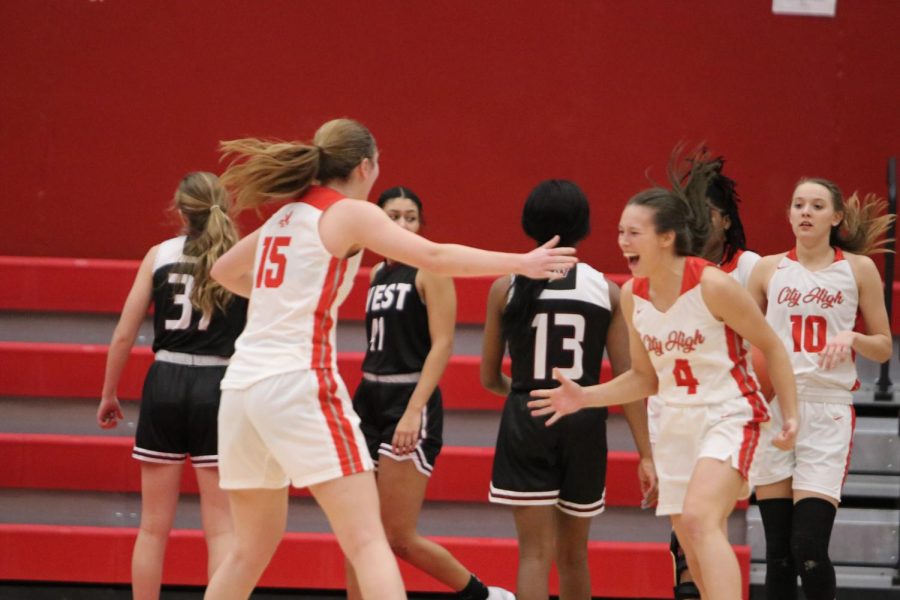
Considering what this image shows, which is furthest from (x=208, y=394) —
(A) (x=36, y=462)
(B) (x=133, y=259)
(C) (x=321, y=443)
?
(B) (x=133, y=259)

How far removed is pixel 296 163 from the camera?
3566mm

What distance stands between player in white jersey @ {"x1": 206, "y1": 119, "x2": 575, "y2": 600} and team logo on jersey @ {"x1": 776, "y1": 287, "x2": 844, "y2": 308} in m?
1.73

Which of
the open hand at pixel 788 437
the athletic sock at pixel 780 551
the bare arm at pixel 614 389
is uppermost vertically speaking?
the bare arm at pixel 614 389

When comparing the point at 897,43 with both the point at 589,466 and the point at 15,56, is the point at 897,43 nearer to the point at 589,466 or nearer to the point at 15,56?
the point at 589,466

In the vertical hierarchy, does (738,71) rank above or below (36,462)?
above

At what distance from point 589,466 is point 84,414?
3.12 meters

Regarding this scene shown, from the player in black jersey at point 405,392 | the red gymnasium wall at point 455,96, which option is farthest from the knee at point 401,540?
the red gymnasium wall at point 455,96

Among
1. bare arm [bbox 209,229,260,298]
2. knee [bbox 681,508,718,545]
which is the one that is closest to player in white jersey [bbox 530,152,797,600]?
knee [bbox 681,508,718,545]

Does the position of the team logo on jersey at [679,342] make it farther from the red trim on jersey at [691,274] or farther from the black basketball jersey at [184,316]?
the black basketball jersey at [184,316]

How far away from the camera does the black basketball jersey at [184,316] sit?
4715mm

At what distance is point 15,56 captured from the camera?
6.97m

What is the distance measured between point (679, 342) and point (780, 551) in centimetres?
128

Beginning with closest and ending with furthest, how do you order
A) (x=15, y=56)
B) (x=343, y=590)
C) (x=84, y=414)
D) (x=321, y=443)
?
(x=321, y=443), (x=343, y=590), (x=84, y=414), (x=15, y=56)

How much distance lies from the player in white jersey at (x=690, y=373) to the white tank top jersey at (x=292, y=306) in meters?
0.83
